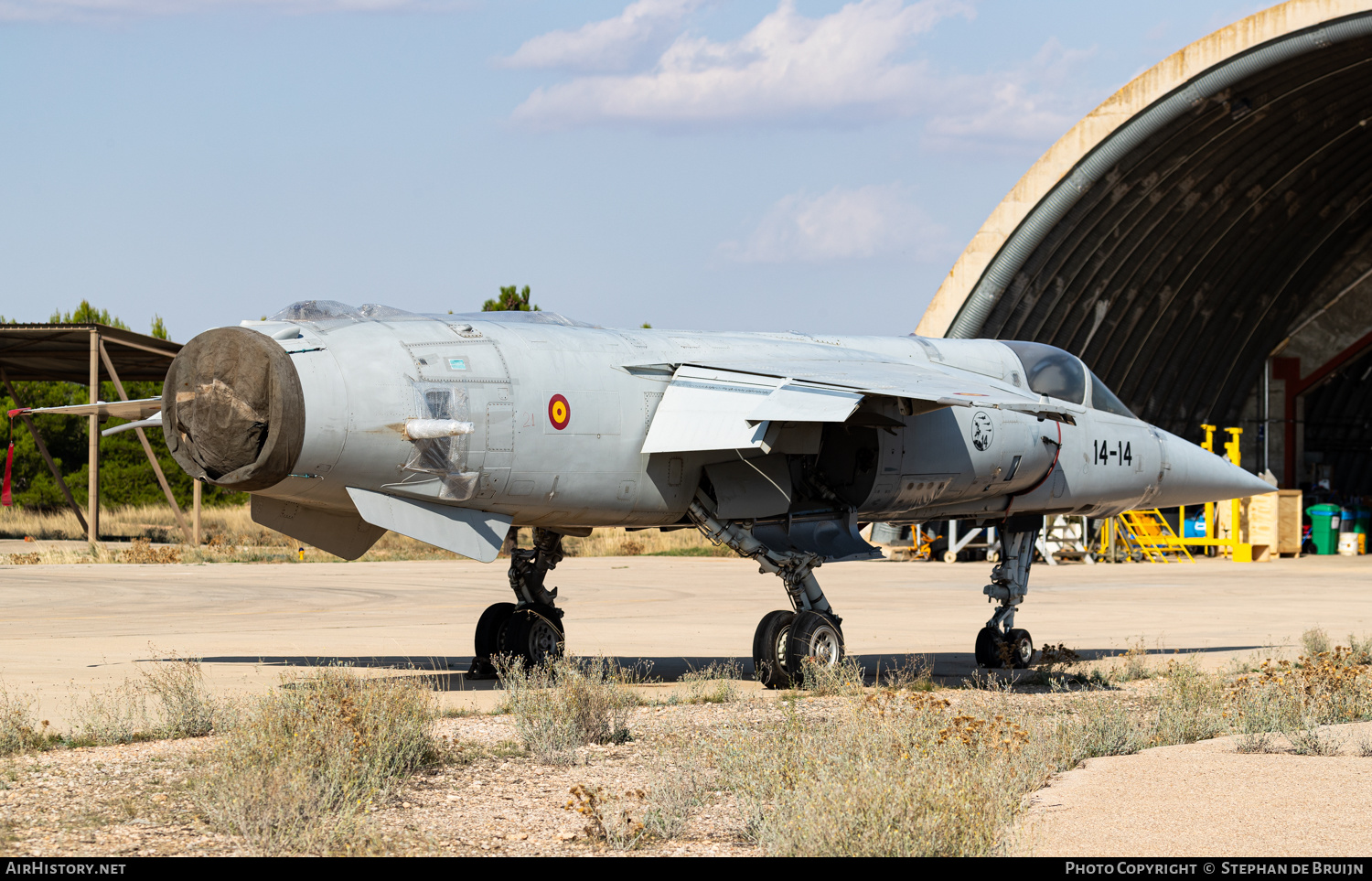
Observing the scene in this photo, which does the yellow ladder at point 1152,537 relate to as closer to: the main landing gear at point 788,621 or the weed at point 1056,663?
the weed at point 1056,663

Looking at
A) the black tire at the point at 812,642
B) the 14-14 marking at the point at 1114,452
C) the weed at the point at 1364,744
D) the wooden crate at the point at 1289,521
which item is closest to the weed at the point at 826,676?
the black tire at the point at 812,642

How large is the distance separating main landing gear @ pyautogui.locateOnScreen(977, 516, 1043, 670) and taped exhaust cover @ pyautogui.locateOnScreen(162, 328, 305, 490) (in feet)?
25.6

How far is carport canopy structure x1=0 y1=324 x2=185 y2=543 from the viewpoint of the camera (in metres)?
32.1

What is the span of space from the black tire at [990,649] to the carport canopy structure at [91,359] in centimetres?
1997

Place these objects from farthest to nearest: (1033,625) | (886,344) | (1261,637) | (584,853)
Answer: (1033,625), (1261,637), (886,344), (584,853)

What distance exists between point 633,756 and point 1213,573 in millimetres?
25653

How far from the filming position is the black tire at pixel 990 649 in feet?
48.4

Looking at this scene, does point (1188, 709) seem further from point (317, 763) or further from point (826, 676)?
point (317, 763)

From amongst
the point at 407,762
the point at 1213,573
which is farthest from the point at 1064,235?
the point at 407,762

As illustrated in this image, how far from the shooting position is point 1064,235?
32.6 meters

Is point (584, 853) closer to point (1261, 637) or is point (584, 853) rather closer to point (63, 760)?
point (63, 760)

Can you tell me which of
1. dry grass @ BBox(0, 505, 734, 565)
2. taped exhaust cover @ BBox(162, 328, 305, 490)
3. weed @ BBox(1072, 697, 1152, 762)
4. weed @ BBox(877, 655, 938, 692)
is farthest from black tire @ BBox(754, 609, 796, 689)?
dry grass @ BBox(0, 505, 734, 565)

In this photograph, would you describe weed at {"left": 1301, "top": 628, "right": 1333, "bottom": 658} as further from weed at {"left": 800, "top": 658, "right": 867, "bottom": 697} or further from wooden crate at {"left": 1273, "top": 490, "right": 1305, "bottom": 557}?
wooden crate at {"left": 1273, "top": 490, "right": 1305, "bottom": 557}

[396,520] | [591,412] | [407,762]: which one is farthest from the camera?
[591,412]
